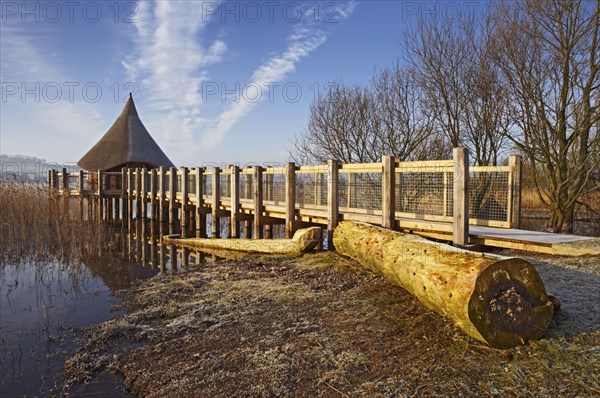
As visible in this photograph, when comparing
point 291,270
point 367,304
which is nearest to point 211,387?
point 367,304

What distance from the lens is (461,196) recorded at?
258 inches

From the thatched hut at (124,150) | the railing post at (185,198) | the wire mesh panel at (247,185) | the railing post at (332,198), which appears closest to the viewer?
the railing post at (332,198)

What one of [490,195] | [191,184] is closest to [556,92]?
[490,195]

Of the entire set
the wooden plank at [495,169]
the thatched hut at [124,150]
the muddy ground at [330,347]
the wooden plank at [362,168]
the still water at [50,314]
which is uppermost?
the thatched hut at [124,150]

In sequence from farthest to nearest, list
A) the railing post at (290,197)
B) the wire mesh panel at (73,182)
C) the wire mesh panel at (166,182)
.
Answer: the wire mesh panel at (73,182)
the wire mesh panel at (166,182)
the railing post at (290,197)

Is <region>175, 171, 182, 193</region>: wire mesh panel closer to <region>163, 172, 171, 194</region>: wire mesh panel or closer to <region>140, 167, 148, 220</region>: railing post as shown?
<region>163, 172, 171, 194</region>: wire mesh panel

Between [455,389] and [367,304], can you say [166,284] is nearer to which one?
[367,304]

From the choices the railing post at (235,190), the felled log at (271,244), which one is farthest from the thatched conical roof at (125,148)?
the felled log at (271,244)

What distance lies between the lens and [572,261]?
668 cm

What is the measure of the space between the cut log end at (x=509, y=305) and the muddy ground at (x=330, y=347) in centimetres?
14

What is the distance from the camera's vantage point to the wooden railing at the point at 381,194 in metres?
7.14

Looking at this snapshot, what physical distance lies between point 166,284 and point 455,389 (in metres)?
5.85

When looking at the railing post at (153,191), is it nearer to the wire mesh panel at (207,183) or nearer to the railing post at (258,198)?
the wire mesh panel at (207,183)

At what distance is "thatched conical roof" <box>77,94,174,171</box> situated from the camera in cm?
2666
